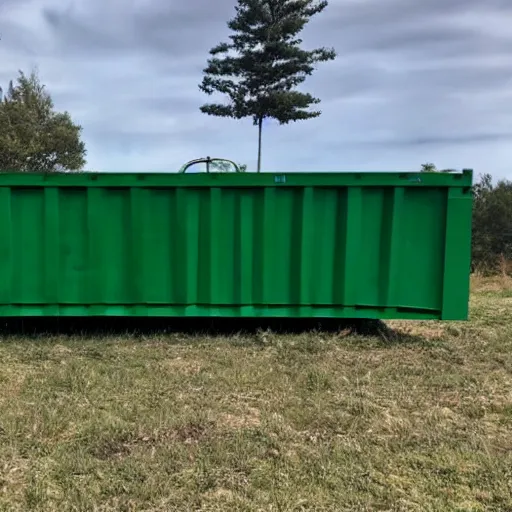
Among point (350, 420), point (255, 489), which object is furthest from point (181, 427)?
point (350, 420)

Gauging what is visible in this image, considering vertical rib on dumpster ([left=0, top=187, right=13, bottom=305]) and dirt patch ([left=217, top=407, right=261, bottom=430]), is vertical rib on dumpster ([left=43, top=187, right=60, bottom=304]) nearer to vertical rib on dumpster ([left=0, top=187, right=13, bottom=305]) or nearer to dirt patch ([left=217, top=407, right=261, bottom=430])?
vertical rib on dumpster ([left=0, top=187, right=13, bottom=305])

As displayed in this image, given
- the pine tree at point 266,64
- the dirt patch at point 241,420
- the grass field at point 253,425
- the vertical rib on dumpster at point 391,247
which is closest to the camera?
the grass field at point 253,425

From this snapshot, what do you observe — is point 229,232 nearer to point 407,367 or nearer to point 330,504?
point 407,367

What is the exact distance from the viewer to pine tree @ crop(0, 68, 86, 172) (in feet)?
120

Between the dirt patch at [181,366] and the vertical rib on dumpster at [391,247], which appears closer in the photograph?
the dirt patch at [181,366]

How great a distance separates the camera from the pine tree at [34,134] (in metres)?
36.6

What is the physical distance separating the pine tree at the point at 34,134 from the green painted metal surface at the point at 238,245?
33423mm

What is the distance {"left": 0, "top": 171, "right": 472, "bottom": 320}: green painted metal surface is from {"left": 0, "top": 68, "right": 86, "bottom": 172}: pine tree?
110ft

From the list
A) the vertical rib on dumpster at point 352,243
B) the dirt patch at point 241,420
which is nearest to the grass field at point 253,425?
the dirt patch at point 241,420

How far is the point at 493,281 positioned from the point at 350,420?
9.53 metres

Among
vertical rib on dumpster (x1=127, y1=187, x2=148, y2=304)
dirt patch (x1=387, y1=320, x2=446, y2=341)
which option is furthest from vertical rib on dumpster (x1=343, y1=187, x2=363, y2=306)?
vertical rib on dumpster (x1=127, y1=187, x2=148, y2=304)

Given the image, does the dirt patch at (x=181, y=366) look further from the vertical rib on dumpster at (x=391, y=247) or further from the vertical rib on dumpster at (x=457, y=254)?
the vertical rib on dumpster at (x=457, y=254)

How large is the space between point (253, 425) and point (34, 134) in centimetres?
3891

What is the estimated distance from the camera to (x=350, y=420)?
3508mm
